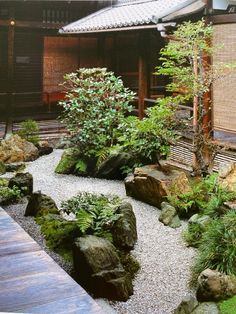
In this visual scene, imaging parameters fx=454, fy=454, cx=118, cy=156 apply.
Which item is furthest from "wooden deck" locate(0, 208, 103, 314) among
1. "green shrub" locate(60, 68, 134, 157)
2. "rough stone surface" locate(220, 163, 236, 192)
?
"green shrub" locate(60, 68, 134, 157)

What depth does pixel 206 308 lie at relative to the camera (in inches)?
214

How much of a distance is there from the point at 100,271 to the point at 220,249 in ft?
5.69

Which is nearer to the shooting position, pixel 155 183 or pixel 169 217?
pixel 169 217

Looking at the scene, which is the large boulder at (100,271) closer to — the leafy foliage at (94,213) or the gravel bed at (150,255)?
the gravel bed at (150,255)

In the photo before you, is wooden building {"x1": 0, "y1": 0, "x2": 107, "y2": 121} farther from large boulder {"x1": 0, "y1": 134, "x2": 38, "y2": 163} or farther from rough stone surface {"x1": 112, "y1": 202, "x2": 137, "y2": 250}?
rough stone surface {"x1": 112, "y1": 202, "x2": 137, "y2": 250}

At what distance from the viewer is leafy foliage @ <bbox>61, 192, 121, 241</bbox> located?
715 centimetres

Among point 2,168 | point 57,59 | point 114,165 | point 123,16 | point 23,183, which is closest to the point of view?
point 23,183

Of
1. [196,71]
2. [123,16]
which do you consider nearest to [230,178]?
[196,71]

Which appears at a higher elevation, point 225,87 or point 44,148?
point 225,87

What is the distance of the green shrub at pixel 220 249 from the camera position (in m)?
6.27

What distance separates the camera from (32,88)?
18.5 meters

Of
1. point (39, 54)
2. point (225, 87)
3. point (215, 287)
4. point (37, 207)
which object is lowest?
point (215, 287)

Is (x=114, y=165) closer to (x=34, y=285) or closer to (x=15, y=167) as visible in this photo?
(x=15, y=167)

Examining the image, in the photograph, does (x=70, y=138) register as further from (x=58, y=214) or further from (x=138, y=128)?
(x=58, y=214)
